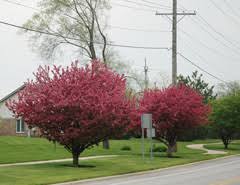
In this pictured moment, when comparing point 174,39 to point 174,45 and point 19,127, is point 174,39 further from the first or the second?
point 19,127

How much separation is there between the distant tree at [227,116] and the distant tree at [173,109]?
51.5 feet

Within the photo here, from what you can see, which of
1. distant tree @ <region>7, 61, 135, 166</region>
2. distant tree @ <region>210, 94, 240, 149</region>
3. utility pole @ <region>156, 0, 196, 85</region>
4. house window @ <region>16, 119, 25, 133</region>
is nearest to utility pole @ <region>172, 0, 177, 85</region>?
utility pole @ <region>156, 0, 196, 85</region>

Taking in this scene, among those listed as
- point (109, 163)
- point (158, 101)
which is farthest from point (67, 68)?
point (158, 101)

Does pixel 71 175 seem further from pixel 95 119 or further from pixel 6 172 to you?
pixel 95 119

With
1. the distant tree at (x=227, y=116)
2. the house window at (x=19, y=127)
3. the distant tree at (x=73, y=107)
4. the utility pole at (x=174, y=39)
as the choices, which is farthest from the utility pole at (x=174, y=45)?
the house window at (x=19, y=127)

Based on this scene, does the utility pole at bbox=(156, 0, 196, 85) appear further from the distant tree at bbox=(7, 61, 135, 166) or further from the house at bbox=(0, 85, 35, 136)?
the house at bbox=(0, 85, 35, 136)

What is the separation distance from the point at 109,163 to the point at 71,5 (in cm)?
2408

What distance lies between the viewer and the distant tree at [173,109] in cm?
4009

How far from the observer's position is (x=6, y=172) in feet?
83.4

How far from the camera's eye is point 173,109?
131 feet

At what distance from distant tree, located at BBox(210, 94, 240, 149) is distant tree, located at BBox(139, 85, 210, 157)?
15.7 metres

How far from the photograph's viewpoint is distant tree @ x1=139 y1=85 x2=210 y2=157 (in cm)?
4009

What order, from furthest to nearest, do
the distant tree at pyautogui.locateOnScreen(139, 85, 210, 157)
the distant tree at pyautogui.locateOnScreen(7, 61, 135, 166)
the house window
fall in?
the house window
the distant tree at pyautogui.locateOnScreen(139, 85, 210, 157)
the distant tree at pyautogui.locateOnScreen(7, 61, 135, 166)

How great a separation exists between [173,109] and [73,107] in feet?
40.7
